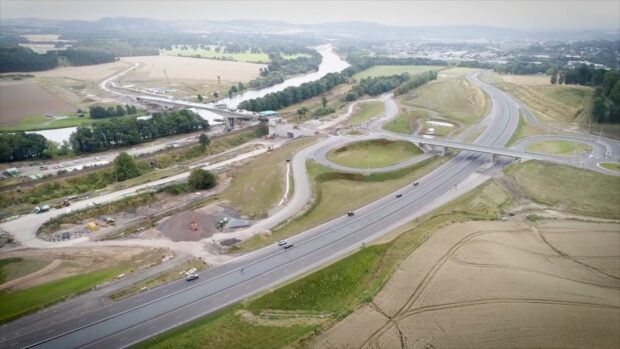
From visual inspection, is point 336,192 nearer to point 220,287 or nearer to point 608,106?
point 220,287

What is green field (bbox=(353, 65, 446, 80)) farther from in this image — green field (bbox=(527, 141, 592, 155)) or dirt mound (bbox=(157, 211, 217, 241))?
dirt mound (bbox=(157, 211, 217, 241))

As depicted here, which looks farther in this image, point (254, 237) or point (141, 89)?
point (141, 89)

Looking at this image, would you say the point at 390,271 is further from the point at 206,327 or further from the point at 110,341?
the point at 110,341

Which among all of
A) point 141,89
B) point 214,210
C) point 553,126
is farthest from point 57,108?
point 553,126

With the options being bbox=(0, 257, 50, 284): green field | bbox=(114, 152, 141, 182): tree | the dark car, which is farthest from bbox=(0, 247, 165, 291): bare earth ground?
bbox=(114, 152, 141, 182): tree

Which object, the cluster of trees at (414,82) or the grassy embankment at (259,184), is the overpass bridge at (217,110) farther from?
the cluster of trees at (414,82)

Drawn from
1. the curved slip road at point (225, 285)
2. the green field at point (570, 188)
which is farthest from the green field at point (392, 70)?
the curved slip road at point (225, 285)

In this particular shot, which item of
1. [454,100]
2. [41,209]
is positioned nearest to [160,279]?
[41,209]
